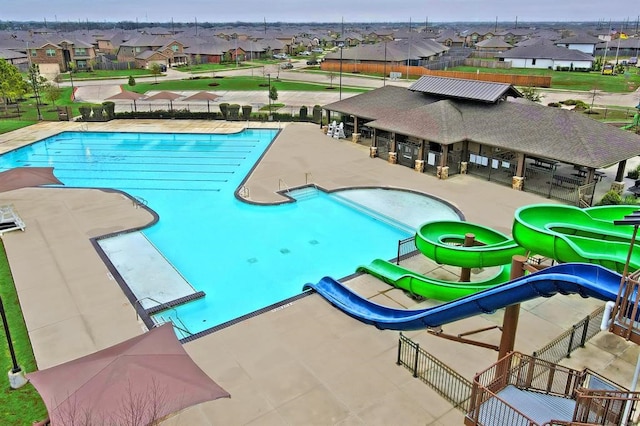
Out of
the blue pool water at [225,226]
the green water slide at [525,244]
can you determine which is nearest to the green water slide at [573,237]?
the green water slide at [525,244]

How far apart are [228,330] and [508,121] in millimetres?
22695

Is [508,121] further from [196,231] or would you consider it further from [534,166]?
[196,231]

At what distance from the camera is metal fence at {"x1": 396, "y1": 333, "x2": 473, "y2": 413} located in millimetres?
12055

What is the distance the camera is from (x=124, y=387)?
31.4 feet

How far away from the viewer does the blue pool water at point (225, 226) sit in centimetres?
1972

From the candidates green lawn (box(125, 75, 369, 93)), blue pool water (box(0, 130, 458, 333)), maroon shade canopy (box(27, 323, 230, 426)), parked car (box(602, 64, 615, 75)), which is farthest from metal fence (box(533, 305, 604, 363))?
parked car (box(602, 64, 615, 75))

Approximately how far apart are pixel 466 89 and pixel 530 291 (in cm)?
2698

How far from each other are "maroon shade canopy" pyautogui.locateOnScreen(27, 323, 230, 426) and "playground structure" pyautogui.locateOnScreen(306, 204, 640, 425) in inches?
223

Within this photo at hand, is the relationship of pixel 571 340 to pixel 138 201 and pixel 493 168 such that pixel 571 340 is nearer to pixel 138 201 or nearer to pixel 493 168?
pixel 493 168

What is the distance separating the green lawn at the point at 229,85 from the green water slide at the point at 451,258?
5009 cm

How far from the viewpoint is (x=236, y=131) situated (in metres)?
44.8

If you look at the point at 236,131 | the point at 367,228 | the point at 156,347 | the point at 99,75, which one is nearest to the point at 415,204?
the point at 367,228

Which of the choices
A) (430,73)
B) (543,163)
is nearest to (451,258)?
(543,163)

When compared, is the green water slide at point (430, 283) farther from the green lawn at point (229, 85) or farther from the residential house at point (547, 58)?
the residential house at point (547, 58)
